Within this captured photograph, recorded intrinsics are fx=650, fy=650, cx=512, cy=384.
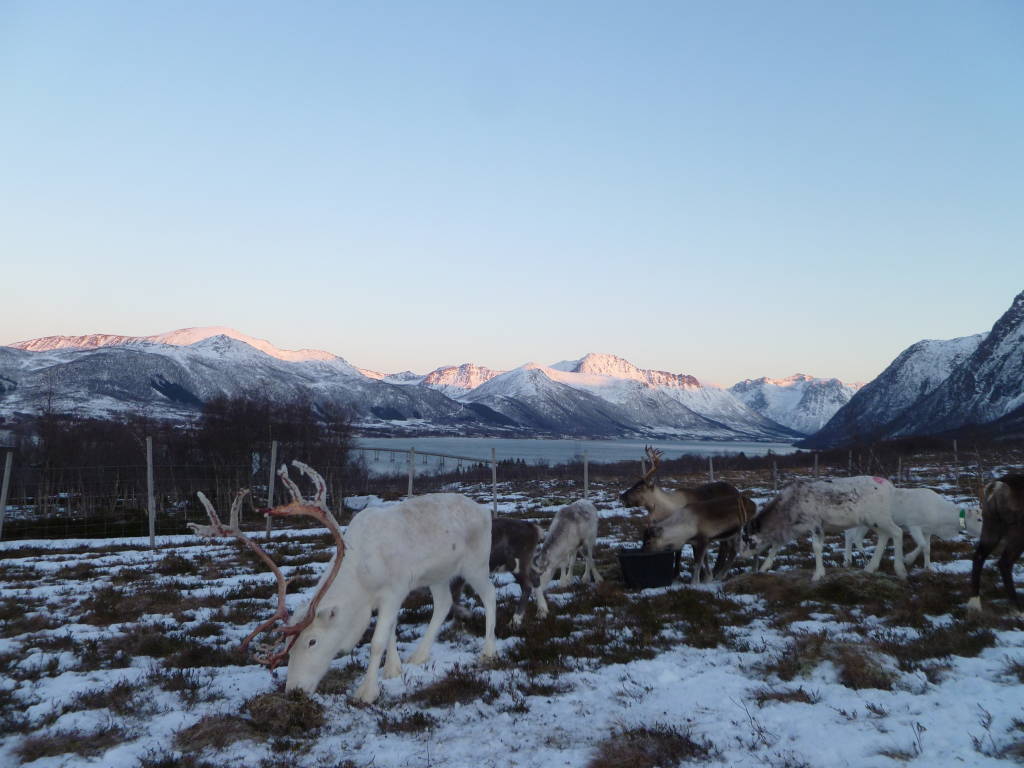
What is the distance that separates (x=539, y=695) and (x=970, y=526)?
450 inches

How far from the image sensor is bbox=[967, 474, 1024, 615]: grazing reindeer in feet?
27.3

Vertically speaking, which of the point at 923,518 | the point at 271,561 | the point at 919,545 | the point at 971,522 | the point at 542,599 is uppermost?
the point at 271,561

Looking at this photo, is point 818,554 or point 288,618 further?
point 818,554

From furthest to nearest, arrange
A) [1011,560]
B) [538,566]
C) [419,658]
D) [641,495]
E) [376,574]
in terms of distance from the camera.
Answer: [641,495], [538,566], [1011,560], [419,658], [376,574]

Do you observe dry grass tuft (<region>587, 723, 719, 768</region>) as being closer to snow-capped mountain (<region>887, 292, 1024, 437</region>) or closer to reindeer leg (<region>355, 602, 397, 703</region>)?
reindeer leg (<region>355, 602, 397, 703</region>)

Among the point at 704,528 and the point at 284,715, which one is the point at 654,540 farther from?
the point at 284,715

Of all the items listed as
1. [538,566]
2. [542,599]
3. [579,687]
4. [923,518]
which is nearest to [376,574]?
[579,687]

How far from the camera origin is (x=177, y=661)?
7.53 metres

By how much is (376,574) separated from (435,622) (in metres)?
1.44

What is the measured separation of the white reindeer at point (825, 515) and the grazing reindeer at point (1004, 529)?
2448mm

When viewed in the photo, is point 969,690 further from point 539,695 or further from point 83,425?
point 83,425

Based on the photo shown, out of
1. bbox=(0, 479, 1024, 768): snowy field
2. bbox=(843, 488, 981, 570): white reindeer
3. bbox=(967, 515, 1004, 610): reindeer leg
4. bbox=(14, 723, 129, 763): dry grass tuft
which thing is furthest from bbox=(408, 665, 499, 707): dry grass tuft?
bbox=(843, 488, 981, 570): white reindeer

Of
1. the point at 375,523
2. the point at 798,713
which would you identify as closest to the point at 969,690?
the point at 798,713

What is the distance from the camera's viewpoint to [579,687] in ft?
21.2
